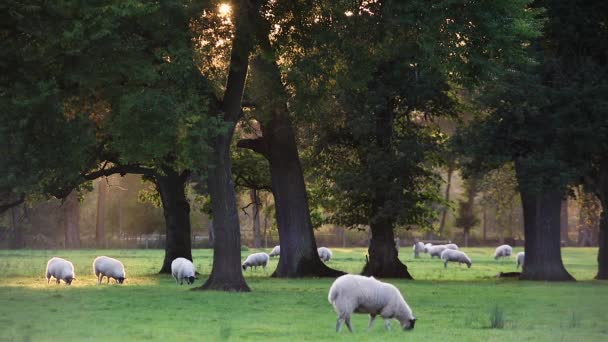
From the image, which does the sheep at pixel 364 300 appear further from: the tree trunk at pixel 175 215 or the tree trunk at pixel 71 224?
the tree trunk at pixel 71 224

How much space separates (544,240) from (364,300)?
23658 millimetres

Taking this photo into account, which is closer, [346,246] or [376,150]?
[376,150]

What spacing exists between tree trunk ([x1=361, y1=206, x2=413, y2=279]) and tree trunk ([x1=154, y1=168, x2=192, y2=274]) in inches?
342

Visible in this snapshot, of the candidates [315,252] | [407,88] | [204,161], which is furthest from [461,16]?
[315,252]

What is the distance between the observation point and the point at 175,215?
1896 inches

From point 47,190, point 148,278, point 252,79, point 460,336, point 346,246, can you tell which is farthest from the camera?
point 346,246

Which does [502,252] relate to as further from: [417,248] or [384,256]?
[384,256]

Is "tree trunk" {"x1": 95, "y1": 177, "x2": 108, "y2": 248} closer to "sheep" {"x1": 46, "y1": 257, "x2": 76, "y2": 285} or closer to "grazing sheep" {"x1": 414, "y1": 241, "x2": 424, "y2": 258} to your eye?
"grazing sheep" {"x1": 414, "y1": 241, "x2": 424, "y2": 258}

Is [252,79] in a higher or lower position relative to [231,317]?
higher

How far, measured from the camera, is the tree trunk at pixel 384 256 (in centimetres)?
4416

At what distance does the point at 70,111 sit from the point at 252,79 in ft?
24.3

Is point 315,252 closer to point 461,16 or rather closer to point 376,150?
point 376,150

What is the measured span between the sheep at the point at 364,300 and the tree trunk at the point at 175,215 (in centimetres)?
2831

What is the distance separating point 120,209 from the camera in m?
112
